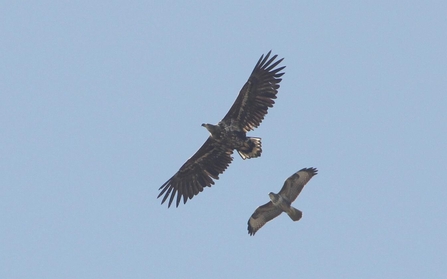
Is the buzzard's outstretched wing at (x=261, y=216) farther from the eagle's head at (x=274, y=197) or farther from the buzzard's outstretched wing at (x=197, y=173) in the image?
the buzzard's outstretched wing at (x=197, y=173)

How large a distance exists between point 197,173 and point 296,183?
13.0 ft

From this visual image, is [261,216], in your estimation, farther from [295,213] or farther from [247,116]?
[247,116]

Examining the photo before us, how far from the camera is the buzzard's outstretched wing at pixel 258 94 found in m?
25.8

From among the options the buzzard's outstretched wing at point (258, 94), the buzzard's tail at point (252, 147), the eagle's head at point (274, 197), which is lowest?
the eagle's head at point (274, 197)

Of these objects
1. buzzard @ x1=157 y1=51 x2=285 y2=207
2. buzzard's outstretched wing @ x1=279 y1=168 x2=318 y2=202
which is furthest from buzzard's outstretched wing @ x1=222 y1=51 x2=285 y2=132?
buzzard's outstretched wing @ x1=279 y1=168 x2=318 y2=202

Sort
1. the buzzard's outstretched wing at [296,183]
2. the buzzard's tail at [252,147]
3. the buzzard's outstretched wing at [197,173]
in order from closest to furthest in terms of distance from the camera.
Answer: the buzzard's outstretched wing at [296,183] → the buzzard's tail at [252,147] → the buzzard's outstretched wing at [197,173]

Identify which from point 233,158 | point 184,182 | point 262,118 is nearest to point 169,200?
point 184,182

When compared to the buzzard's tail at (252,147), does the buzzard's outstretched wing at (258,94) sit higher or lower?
higher

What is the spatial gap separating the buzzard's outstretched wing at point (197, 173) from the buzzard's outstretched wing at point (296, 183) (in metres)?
2.89

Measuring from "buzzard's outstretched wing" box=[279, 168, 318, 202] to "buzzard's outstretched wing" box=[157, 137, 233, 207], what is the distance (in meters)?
2.89

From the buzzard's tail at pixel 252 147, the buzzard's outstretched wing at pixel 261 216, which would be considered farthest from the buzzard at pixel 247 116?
the buzzard's outstretched wing at pixel 261 216

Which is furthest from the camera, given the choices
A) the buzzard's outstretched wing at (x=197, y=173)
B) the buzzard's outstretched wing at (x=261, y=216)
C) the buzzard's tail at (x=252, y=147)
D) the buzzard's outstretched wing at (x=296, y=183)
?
the buzzard's outstretched wing at (x=197, y=173)

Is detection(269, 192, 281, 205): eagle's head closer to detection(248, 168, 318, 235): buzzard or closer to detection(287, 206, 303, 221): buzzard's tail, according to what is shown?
detection(248, 168, 318, 235): buzzard

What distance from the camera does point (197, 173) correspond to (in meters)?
27.5
